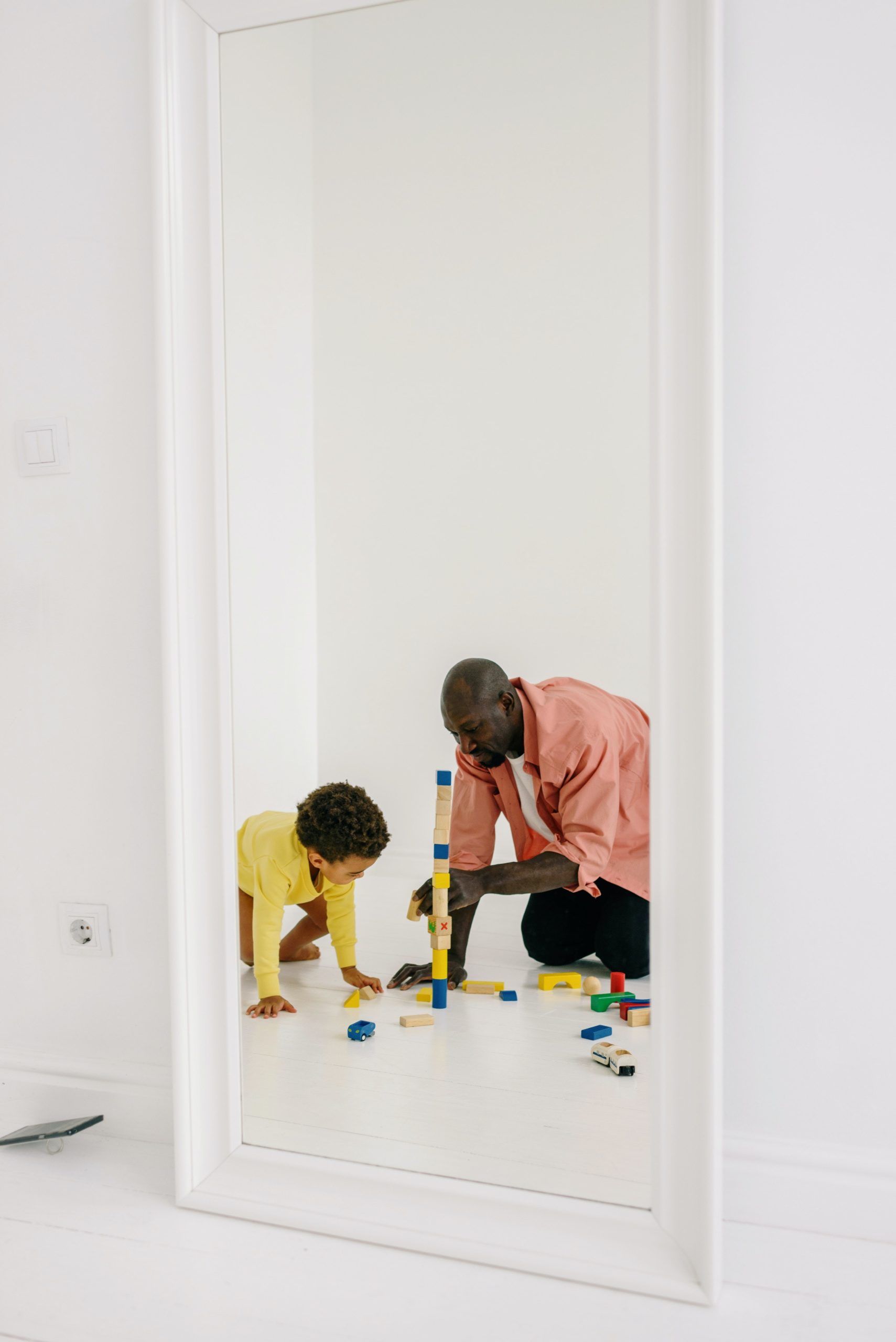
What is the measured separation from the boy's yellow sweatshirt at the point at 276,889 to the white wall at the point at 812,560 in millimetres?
777

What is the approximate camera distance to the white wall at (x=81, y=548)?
4.21 ft

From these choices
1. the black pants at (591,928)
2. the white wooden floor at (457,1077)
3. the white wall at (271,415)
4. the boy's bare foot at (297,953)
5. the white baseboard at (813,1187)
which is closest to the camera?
the white baseboard at (813,1187)

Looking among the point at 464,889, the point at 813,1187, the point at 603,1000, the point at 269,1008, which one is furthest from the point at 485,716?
the point at 813,1187

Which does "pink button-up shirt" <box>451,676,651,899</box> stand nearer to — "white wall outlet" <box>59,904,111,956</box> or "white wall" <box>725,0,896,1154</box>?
"white wall" <box>725,0,896,1154</box>

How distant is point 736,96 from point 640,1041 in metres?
1.32

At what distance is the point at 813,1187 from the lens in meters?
1.10

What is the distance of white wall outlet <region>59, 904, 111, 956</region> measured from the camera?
1.38 meters

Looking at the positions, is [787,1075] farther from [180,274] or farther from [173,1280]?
[180,274]

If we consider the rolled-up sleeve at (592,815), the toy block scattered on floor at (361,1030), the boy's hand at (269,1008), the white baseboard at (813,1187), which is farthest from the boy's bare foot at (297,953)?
the white baseboard at (813,1187)

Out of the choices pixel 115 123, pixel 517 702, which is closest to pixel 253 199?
pixel 115 123

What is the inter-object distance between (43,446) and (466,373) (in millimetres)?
745

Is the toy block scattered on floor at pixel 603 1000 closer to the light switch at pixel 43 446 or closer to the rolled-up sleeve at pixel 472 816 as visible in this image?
the rolled-up sleeve at pixel 472 816

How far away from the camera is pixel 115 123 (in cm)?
127

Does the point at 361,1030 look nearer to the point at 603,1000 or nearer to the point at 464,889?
the point at 464,889
